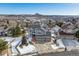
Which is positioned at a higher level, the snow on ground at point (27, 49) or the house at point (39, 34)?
the house at point (39, 34)

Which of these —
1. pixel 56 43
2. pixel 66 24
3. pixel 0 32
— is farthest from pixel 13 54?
pixel 66 24

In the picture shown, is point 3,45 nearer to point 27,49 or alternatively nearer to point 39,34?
point 27,49

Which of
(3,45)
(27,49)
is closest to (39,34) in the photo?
(27,49)

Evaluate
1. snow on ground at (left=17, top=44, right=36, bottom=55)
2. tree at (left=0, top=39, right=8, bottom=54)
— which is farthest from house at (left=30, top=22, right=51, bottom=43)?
→ tree at (left=0, top=39, right=8, bottom=54)

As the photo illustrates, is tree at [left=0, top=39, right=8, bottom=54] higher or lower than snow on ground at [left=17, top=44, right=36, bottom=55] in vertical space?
higher

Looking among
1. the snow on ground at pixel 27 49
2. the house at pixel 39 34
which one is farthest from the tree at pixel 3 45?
the house at pixel 39 34

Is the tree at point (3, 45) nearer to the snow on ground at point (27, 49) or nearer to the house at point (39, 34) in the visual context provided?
the snow on ground at point (27, 49)

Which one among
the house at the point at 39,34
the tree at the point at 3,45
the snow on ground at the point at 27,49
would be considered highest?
the house at the point at 39,34

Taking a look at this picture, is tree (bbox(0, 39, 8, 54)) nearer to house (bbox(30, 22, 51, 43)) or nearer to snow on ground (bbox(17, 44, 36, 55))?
snow on ground (bbox(17, 44, 36, 55))
